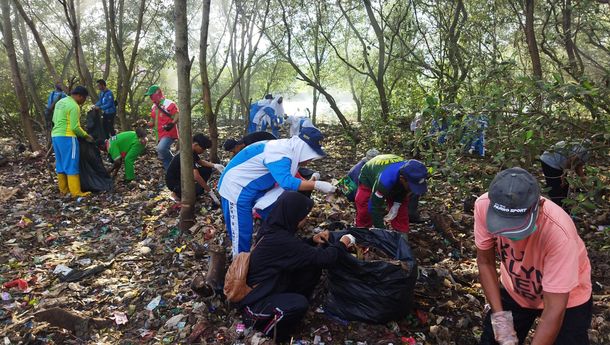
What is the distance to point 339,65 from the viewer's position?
75.2ft


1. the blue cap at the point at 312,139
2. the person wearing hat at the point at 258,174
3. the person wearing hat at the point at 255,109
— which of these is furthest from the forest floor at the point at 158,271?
the person wearing hat at the point at 255,109

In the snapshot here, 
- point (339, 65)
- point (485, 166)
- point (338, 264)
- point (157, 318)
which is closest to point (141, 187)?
point (157, 318)

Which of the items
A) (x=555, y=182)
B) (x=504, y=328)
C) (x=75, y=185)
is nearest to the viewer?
(x=504, y=328)

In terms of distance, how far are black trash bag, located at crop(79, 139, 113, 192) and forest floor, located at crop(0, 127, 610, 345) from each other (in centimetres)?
21

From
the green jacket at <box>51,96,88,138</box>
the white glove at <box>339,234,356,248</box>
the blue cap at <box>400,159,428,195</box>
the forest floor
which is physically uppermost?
the green jacket at <box>51,96,88,138</box>

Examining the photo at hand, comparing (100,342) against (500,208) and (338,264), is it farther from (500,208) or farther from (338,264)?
(500,208)

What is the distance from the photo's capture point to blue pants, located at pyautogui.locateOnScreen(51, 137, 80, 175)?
20.6ft

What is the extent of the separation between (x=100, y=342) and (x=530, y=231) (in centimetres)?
316

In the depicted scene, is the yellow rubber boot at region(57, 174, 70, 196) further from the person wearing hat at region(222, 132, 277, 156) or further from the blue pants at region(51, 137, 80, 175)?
the person wearing hat at region(222, 132, 277, 156)

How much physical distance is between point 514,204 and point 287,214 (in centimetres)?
162

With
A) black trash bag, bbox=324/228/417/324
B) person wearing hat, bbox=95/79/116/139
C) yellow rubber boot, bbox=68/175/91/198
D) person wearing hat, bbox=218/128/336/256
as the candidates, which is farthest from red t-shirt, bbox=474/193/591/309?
person wearing hat, bbox=95/79/116/139

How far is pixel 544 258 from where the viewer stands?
1938 millimetres

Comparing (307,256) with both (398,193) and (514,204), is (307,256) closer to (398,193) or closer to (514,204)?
(398,193)

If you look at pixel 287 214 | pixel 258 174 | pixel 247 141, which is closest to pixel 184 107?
pixel 247 141
